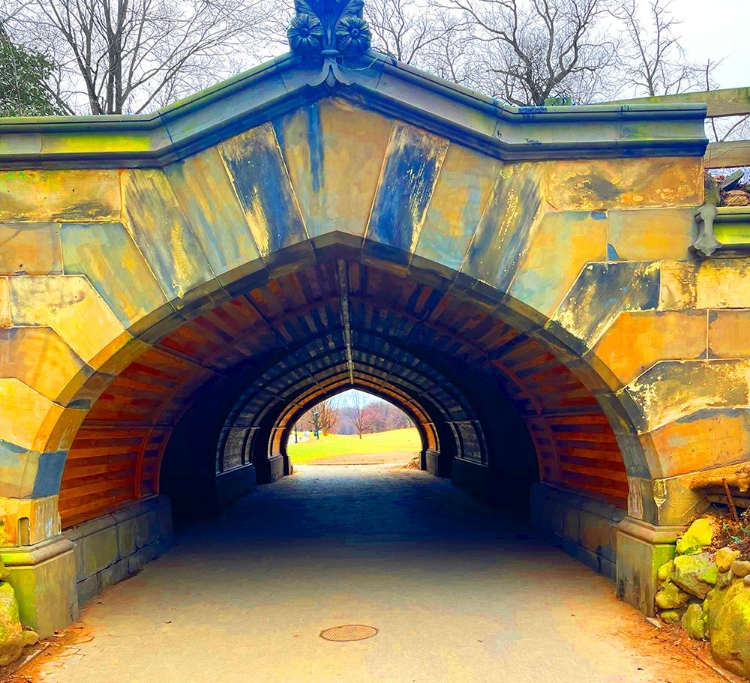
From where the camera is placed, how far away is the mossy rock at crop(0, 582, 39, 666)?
4965 millimetres

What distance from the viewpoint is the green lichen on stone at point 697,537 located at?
17.8 feet

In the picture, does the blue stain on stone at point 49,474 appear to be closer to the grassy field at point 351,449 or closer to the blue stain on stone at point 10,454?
the blue stain on stone at point 10,454

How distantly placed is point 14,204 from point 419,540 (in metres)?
6.84

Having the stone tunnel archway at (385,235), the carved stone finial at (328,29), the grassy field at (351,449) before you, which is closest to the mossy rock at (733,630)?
the stone tunnel archway at (385,235)

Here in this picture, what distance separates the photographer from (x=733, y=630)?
4.56 m

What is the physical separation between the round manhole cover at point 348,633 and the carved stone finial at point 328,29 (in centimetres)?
492

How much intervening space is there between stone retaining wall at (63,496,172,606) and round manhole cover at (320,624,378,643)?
251 centimetres

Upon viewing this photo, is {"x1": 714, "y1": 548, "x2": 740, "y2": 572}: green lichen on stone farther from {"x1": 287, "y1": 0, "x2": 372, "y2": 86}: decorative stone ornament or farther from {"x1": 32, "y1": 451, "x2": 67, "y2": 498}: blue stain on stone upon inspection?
{"x1": 32, "y1": 451, "x2": 67, "y2": 498}: blue stain on stone

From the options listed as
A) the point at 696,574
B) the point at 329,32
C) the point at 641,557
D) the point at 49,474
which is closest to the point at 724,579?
the point at 696,574

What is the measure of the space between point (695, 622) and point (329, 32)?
5599mm

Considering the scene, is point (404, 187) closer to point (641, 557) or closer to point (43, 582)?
point (641, 557)

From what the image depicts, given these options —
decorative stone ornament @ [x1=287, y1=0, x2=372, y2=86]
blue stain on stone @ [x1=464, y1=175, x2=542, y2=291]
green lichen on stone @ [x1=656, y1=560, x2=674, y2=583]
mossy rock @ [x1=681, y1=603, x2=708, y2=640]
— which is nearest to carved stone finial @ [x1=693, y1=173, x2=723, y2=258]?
blue stain on stone @ [x1=464, y1=175, x2=542, y2=291]

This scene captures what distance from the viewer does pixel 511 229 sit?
588 cm

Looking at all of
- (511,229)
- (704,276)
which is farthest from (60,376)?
(704,276)
